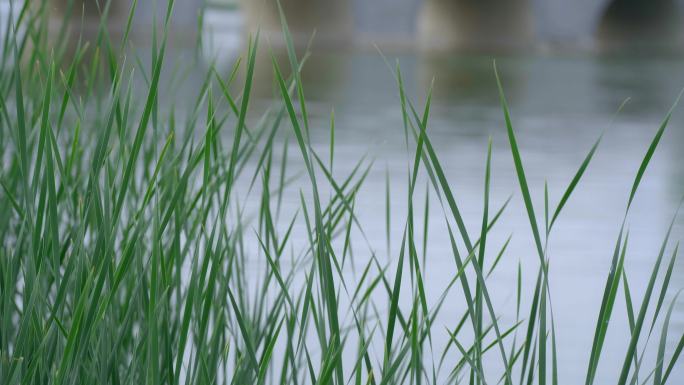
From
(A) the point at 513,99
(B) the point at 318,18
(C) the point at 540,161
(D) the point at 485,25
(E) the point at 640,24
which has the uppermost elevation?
(E) the point at 640,24

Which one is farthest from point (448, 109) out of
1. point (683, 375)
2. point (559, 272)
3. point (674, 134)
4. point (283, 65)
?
point (683, 375)

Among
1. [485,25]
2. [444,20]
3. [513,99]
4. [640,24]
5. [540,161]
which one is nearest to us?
[540,161]

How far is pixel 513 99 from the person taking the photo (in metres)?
11.2

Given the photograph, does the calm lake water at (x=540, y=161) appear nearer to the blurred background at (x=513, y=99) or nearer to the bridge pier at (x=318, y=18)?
the blurred background at (x=513, y=99)

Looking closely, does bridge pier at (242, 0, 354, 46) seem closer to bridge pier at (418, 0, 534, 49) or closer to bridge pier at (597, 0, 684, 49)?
bridge pier at (418, 0, 534, 49)

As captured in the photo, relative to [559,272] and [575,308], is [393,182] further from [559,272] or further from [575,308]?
[575,308]

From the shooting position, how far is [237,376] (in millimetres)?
1503

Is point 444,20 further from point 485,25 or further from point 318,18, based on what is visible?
point 318,18

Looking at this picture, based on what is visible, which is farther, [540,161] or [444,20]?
[444,20]

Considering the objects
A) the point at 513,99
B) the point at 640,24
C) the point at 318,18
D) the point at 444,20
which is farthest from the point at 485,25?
the point at 513,99

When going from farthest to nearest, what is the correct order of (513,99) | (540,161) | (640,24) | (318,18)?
(640,24)
(318,18)
(513,99)
(540,161)

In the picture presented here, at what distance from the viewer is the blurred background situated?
426cm

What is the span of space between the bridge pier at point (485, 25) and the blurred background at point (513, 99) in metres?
0.02

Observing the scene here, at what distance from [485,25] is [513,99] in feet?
33.1
